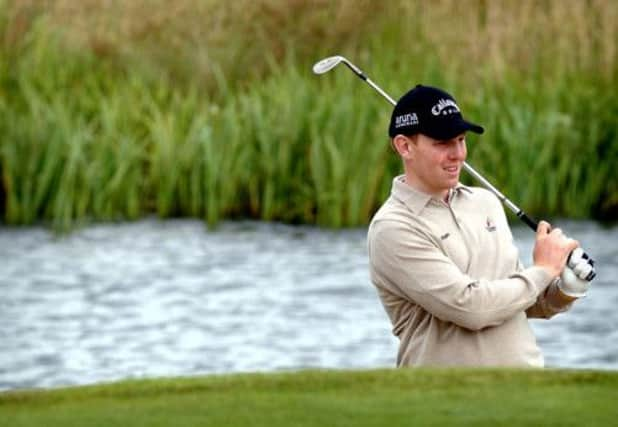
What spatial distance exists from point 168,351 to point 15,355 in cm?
84

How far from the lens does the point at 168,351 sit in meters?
11.8

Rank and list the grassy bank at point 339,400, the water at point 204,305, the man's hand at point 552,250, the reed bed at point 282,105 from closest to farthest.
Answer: the grassy bank at point 339,400 < the man's hand at point 552,250 < the water at point 204,305 < the reed bed at point 282,105

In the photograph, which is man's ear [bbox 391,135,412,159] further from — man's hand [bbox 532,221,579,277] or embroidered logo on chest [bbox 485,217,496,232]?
man's hand [bbox 532,221,579,277]

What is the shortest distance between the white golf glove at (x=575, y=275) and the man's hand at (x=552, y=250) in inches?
1.6

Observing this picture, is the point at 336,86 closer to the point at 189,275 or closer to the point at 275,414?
the point at 189,275

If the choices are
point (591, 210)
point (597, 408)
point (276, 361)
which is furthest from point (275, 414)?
point (591, 210)

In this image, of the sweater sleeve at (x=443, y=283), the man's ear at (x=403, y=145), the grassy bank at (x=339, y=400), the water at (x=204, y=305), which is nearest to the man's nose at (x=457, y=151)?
the man's ear at (x=403, y=145)

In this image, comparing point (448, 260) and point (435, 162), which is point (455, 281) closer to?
point (448, 260)

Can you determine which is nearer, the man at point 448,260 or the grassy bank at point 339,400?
the grassy bank at point 339,400

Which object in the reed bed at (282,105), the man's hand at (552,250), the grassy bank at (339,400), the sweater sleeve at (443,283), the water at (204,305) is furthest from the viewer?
the reed bed at (282,105)

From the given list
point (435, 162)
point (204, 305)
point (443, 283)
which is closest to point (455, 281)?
point (443, 283)

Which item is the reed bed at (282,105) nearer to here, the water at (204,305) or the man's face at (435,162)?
the water at (204,305)

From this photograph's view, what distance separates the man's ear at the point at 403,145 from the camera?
6.15 m

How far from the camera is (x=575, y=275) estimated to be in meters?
6.14
